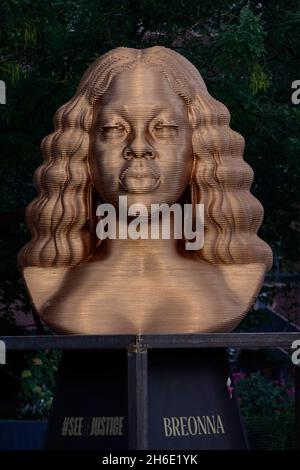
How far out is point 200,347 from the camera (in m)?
8.83

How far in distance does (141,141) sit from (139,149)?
71 mm

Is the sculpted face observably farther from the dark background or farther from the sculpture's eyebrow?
the dark background

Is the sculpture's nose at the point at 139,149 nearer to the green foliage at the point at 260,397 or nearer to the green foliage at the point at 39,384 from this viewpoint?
the green foliage at the point at 39,384

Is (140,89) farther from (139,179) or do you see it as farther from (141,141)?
(139,179)

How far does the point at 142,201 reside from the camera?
9.42 m

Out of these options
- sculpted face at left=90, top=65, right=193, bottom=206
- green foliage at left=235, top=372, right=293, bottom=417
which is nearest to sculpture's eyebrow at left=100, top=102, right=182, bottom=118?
sculpted face at left=90, top=65, right=193, bottom=206

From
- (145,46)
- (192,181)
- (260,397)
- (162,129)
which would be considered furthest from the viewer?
(260,397)

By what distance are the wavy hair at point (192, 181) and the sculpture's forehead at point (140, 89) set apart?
6 cm

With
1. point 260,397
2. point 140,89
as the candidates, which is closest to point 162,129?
point 140,89

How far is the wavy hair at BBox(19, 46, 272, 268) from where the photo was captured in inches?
381

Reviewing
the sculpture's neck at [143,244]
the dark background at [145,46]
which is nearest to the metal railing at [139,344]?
the sculpture's neck at [143,244]

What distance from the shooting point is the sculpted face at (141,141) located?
9.41 metres

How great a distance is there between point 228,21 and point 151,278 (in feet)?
16.6
